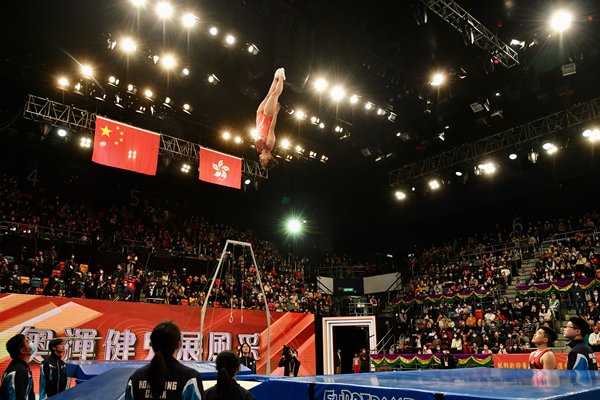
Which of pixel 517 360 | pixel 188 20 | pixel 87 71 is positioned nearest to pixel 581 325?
pixel 517 360

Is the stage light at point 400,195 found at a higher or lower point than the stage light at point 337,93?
lower

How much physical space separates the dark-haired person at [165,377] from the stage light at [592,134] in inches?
701

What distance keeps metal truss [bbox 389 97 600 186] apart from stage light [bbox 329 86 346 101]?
7.42m

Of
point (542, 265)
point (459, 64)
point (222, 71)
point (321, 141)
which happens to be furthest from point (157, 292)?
point (542, 265)

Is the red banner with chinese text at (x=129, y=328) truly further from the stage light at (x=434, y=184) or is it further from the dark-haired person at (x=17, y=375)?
the stage light at (x=434, y=184)

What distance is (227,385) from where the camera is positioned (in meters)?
2.62

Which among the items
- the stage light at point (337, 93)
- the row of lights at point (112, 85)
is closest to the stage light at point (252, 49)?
the stage light at point (337, 93)

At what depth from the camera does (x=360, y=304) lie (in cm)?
1962

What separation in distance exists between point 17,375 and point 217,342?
11.9 metres

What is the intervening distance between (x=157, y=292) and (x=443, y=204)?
49.5 ft

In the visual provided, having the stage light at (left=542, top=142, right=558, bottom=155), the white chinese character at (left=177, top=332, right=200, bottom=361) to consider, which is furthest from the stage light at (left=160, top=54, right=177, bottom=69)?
the stage light at (left=542, top=142, right=558, bottom=155)

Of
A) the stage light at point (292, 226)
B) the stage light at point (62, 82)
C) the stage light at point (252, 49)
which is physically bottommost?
the stage light at point (292, 226)

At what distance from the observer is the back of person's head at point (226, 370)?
2621 mm

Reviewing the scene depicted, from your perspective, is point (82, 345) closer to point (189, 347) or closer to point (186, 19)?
point (189, 347)
